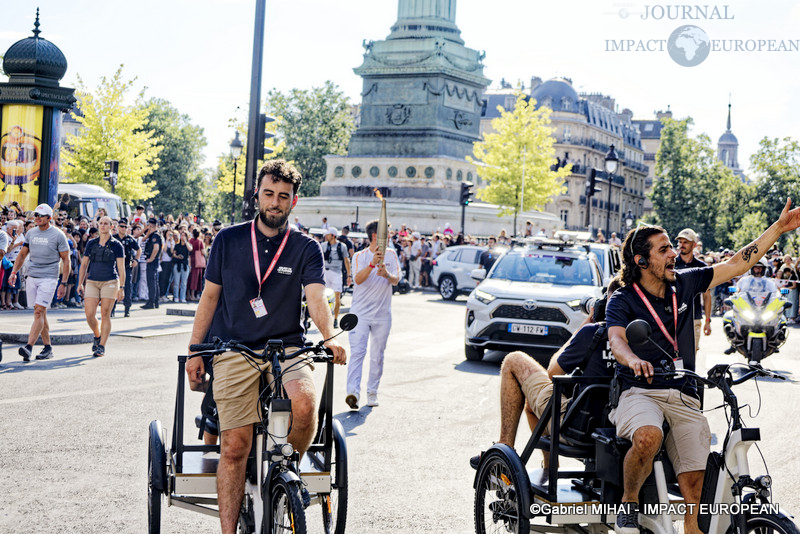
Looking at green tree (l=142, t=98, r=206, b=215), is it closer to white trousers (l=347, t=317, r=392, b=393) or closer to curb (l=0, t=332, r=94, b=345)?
curb (l=0, t=332, r=94, b=345)

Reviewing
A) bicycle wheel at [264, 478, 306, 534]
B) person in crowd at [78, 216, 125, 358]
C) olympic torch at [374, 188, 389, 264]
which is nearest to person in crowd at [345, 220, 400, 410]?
olympic torch at [374, 188, 389, 264]

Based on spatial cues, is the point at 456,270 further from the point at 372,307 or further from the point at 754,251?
the point at 754,251

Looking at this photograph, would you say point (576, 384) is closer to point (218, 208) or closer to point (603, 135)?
point (218, 208)

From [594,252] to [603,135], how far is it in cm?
10281

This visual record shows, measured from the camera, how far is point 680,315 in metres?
5.01

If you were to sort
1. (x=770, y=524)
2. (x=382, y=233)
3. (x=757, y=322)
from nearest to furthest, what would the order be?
1. (x=770, y=524)
2. (x=382, y=233)
3. (x=757, y=322)

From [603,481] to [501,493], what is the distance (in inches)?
21.7

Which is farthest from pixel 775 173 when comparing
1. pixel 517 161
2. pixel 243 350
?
pixel 243 350

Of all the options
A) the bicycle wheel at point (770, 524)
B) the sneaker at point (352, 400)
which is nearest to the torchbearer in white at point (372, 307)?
the sneaker at point (352, 400)

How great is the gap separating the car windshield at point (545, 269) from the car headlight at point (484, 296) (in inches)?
32.6

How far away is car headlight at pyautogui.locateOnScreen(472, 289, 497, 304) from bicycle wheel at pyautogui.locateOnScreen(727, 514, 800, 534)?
10407 millimetres

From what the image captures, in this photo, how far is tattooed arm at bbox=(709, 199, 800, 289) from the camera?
522 centimetres

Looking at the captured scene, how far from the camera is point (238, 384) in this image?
4848 mm

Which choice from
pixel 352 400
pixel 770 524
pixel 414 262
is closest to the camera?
pixel 770 524
